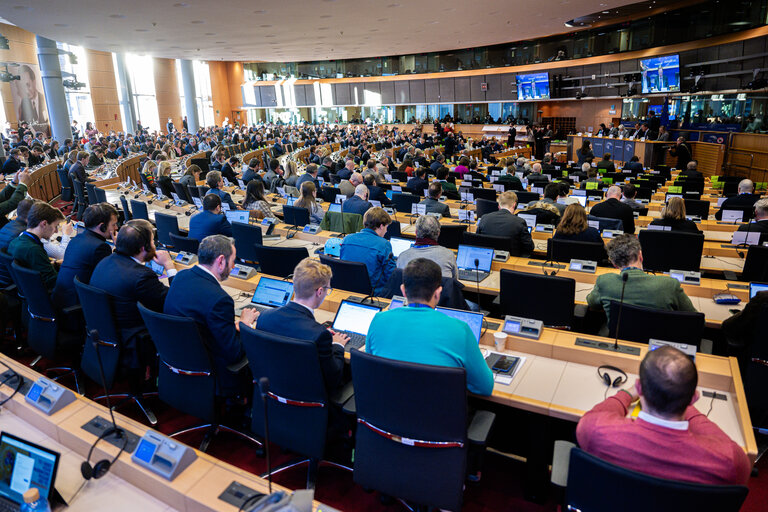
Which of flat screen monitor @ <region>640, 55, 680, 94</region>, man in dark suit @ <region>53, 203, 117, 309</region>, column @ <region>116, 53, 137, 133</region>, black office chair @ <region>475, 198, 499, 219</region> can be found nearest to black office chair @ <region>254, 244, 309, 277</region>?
man in dark suit @ <region>53, 203, 117, 309</region>

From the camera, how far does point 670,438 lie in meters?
1.73

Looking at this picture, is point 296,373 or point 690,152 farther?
point 690,152

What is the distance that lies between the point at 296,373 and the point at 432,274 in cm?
85

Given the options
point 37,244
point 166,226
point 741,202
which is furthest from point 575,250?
point 37,244

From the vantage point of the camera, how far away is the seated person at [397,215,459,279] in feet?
13.1

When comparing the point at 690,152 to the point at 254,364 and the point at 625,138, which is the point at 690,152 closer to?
the point at 625,138

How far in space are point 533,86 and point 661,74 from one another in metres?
7.73

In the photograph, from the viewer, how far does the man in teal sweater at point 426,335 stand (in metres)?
2.30

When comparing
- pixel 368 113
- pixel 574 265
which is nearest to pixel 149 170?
pixel 574 265

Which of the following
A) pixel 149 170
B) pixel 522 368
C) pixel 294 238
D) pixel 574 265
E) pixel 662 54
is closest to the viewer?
pixel 522 368

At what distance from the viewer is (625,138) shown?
17250 millimetres

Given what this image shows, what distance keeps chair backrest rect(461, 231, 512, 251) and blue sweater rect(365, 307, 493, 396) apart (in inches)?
118

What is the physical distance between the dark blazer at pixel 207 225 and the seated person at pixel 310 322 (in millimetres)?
3202

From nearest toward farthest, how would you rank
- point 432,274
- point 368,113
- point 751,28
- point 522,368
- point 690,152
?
point 432,274 → point 522,368 → point 751,28 → point 690,152 → point 368,113
